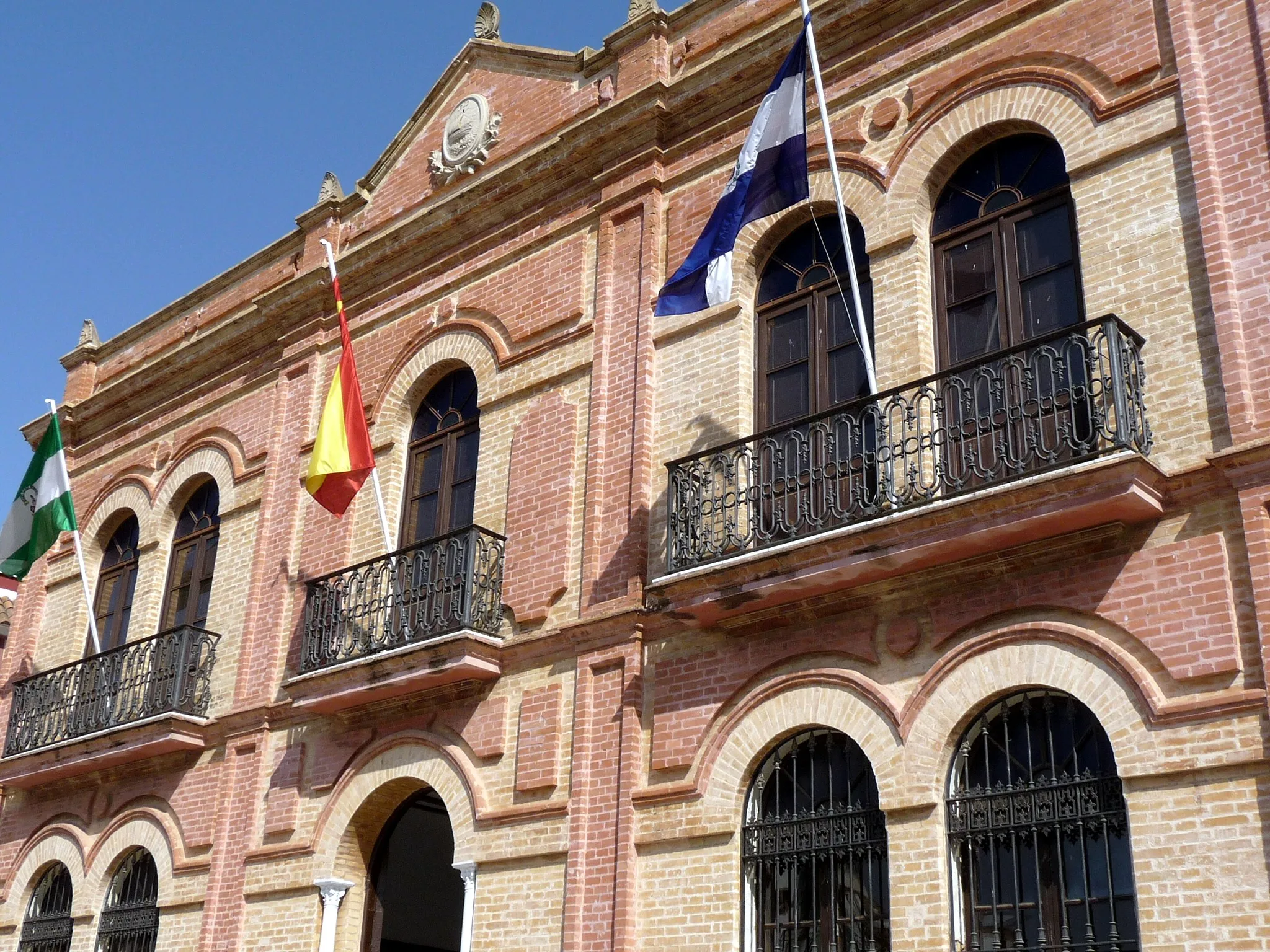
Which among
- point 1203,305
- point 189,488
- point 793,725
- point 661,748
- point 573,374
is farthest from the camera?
point 189,488

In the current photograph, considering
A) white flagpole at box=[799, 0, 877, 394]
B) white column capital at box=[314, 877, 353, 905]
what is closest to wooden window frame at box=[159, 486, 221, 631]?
white column capital at box=[314, 877, 353, 905]

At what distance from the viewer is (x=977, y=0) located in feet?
35.7

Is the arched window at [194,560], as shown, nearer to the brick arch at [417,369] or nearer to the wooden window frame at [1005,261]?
the brick arch at [417,369]

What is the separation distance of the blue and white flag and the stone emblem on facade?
4346 millimetres

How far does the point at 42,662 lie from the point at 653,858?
9931mm

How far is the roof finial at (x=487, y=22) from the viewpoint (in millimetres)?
15125

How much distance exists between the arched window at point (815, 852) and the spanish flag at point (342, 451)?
506cm

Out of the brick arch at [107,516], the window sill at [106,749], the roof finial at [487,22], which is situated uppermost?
the roof finial at [487,22]

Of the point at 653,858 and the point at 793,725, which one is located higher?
the point at 793,725

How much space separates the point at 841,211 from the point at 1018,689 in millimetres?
3527

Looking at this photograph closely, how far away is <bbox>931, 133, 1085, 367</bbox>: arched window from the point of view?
9.83 m

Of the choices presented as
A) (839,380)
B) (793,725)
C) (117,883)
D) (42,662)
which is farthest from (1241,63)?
(42,662)

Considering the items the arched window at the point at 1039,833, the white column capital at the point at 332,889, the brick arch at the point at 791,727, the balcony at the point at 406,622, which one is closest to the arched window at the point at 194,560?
the balcony at the point at 406,622

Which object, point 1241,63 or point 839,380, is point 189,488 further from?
point 1241,63
